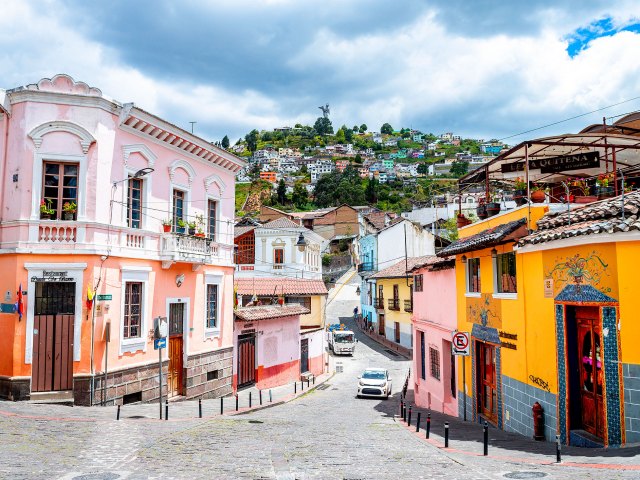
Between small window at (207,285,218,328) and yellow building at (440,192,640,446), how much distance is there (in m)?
10.7

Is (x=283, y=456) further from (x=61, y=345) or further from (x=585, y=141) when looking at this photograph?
(x=585, y=141)

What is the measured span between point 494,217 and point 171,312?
11.6 meters

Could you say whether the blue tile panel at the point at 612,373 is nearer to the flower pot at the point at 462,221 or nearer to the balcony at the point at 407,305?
the flower pot at the point at 462,221

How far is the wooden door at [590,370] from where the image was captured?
11.0 m

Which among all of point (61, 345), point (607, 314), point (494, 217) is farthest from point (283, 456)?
point (494, 217)

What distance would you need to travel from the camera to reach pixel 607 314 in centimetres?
1041

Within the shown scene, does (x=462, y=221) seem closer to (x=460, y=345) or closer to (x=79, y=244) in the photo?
(x=460, y=345)

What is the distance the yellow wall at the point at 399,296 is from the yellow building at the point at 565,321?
89.5ft

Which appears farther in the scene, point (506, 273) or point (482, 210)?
point (482, 210)

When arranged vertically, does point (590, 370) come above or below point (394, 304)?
below

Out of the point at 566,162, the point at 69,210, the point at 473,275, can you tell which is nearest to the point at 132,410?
the point at 69,210

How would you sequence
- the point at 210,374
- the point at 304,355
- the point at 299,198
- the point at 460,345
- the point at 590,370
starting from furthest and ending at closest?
Answer: the point at 299,198 < the point at 304,355 < the point at 210,374 < the point at 460,345 < the point at 590,370

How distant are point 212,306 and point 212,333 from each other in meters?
1.11

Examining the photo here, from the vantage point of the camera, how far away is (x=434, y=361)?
75.4 feet
